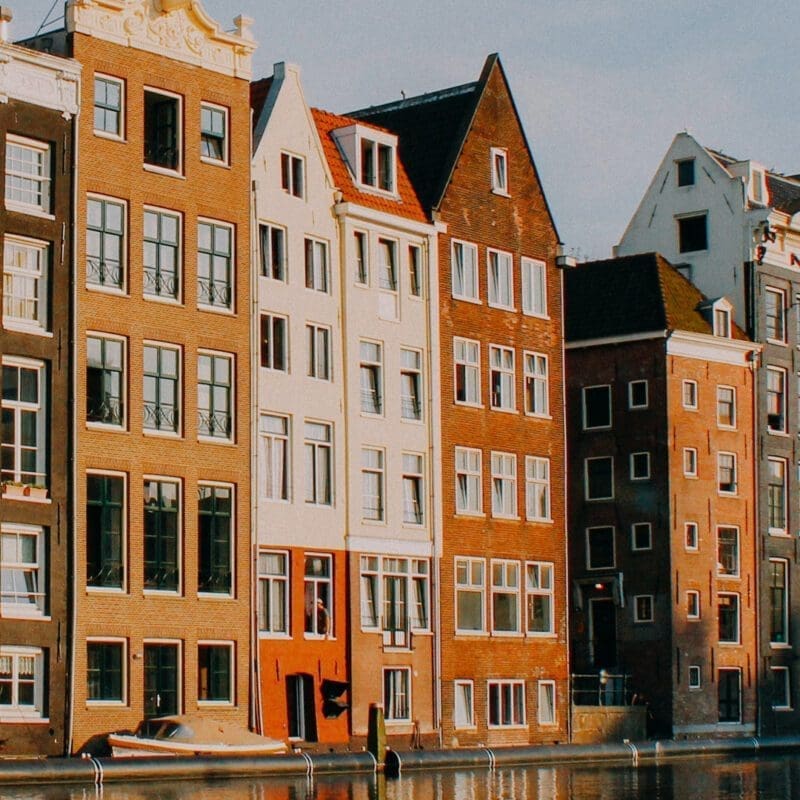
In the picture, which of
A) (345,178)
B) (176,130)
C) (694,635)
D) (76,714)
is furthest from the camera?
(694,635)

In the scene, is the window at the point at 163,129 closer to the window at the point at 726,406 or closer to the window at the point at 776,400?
the window at the point at 726,406

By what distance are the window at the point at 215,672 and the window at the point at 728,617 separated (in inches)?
1002

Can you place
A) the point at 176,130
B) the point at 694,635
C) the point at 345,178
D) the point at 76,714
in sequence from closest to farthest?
1. the point at 76,714
2. the point at 176,130
3. the point at 345,178
4. the point at 694,635

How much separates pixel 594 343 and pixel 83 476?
93.0 ft

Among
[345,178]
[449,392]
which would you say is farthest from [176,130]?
[449,392]

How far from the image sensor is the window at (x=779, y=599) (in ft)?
264

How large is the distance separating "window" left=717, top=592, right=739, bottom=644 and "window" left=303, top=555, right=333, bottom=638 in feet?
69.0

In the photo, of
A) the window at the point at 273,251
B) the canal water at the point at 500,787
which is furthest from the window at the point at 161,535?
the window at the point at 273,251

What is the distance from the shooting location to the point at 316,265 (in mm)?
61969

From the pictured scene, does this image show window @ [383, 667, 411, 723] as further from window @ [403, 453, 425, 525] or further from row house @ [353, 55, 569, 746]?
window @ [403, 453, 425, 525]

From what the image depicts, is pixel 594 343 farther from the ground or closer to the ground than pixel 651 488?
farther from the ground

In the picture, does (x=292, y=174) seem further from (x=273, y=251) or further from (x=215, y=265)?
(x=215, y=265)

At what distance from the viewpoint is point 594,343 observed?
256ft

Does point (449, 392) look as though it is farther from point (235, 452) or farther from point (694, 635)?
point (694, 635)
